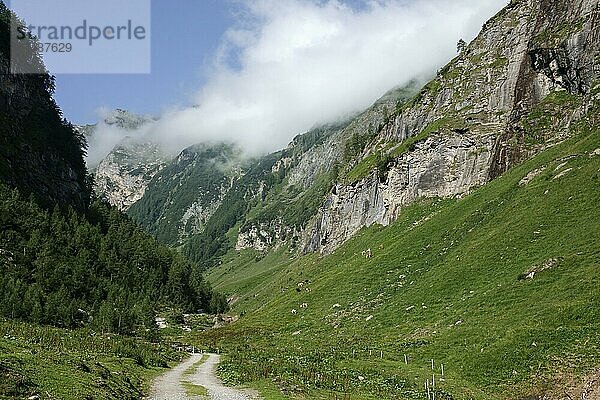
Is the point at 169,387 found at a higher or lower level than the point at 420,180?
lower

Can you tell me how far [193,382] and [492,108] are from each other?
95572 millimetres

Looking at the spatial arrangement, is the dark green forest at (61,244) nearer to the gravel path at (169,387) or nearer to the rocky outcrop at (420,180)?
the gravel path at (169,387)

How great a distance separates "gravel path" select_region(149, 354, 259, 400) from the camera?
2812 cm

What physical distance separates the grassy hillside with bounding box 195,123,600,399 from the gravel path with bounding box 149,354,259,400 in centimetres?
219

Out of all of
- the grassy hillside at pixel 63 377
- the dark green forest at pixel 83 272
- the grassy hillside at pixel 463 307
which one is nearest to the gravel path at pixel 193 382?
the grassy hillside at pixel 63 377

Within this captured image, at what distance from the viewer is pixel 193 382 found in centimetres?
3484

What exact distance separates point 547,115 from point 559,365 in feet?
242

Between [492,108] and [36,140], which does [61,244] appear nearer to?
[36,140]

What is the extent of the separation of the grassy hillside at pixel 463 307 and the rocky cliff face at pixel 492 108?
32.7 ft

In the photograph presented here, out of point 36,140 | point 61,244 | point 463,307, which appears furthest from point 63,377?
point 36,140

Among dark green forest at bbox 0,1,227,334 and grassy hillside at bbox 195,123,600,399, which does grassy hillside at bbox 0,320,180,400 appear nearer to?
grassy hillside at bbox 195,123,600,399

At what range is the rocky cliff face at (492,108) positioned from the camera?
92750mm

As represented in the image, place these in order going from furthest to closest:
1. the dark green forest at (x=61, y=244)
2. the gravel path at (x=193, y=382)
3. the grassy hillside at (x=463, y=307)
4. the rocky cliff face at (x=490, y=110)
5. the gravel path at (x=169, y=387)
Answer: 1. the rocky cliff face at (x=490, y=110)
2. the dark green forest at (x=61, y=244)
3. the grassy hillside at (x=463, y=307)
4. the gravel path at (x=193, y=382)
5. the gravel path at (x=169, y=387)

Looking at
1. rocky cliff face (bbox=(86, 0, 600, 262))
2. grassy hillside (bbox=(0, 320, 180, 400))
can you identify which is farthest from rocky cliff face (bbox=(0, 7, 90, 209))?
grassy hillside (bbox=(0, 320, 180, 400))
